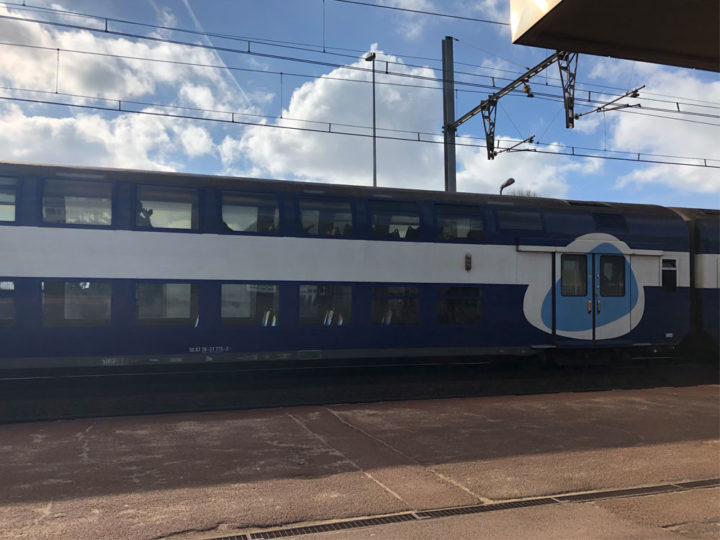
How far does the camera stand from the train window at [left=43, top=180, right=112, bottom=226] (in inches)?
339

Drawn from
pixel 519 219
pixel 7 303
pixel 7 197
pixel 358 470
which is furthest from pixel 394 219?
pixel 7 303

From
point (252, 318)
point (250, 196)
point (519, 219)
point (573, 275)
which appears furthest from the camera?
point (573, 275)

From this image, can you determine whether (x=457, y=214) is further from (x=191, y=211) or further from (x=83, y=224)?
(x=83, y=224)

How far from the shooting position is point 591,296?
1130 centimetres

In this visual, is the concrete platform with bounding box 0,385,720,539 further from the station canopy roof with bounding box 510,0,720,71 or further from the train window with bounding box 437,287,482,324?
the station canopy roof with bounding box 510,0,720,71

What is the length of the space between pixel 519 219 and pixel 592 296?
2.29 metres

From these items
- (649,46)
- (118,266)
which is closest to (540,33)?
(649,46)

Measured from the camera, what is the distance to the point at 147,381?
9570 millimetres

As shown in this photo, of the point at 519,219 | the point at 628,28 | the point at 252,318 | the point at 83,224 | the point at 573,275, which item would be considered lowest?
the point at 252,318

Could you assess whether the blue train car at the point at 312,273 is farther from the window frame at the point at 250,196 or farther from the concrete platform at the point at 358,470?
the concrete platform at the point at 358,470

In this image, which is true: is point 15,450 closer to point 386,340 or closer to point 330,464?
point 330,464

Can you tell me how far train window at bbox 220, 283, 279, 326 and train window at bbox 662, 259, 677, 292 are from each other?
28.1ft

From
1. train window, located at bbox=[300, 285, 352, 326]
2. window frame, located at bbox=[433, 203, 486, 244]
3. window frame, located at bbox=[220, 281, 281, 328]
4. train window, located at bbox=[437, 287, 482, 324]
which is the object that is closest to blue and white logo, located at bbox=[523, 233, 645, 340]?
train window, located at bbox=[437, 287, 482, 324]

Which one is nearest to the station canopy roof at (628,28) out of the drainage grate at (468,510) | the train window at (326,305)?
the drainage grate at (468,510)
